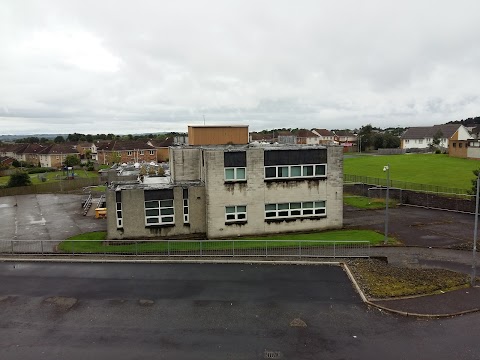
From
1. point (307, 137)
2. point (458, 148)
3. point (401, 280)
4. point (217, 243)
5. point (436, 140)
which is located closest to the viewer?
point (401, 280)

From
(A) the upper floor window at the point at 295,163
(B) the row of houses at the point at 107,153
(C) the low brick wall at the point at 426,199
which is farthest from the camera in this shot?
(B) the row of houses at the point at 107,153

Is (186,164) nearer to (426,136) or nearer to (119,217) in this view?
(119,217)

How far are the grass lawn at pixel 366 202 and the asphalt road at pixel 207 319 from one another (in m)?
17.9

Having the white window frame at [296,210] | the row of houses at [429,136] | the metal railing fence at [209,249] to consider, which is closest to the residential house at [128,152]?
the row of houses at [429,136]

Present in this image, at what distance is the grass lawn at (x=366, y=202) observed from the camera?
1406 inches

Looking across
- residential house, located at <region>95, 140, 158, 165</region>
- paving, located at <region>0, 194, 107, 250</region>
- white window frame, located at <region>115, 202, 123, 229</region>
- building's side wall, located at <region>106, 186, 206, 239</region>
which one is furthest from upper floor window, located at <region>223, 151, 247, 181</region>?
residential house, located at <region>95, 140, 158, 165</region>

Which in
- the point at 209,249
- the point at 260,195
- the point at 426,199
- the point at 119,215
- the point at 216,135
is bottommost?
the point at 209,249

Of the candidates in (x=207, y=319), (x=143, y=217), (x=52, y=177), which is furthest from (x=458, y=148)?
(x=52, y=177)

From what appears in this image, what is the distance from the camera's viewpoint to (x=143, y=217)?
25.9 m

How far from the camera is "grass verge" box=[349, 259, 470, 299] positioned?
16.3 metres

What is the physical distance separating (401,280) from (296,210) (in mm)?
10770

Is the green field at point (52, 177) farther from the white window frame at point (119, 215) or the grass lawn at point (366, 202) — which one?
the grass lawn at point (366, 202)

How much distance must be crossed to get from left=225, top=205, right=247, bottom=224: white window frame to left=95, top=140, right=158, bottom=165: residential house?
233 feet

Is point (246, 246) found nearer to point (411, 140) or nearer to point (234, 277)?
point (234, 277)
